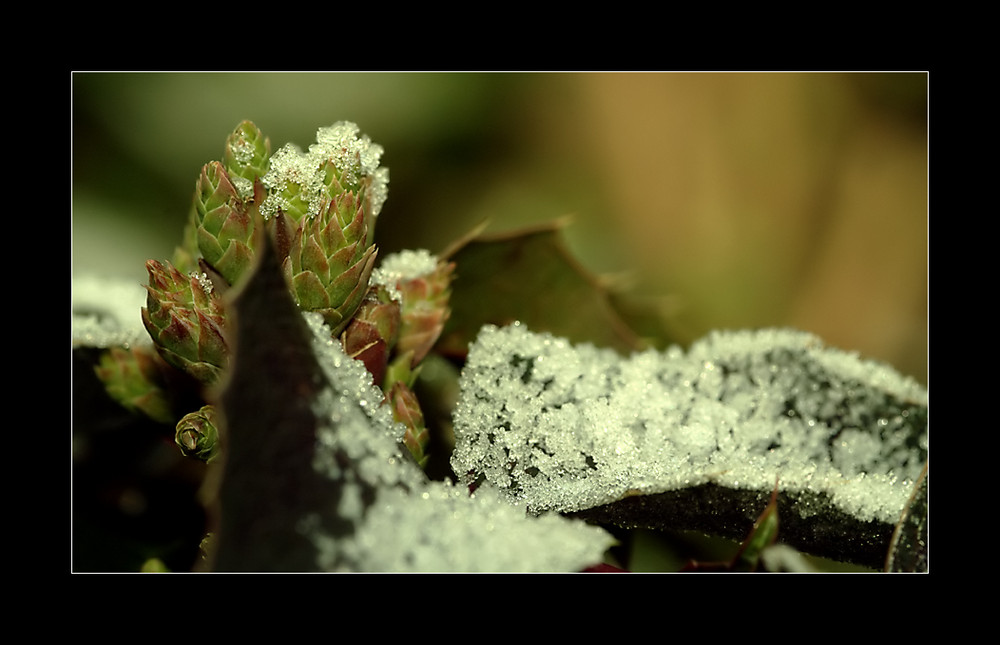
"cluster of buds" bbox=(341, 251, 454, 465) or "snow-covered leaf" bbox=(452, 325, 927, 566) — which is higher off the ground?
"cluster of buds" bbox=(341, 251, 454, 465)

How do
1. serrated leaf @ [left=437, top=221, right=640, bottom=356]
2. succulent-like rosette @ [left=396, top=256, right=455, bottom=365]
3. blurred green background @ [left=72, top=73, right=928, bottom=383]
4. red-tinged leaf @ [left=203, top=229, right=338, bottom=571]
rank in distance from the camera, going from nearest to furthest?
red-tinged leaf @ [left=203, top=229, right=338, bottom=571] < succulent-like rosette @ [left=396, top=256, right=455, bottom=365] < serrated leaf @ [left=437, top=221, right=640, bottom=356] < blurred green background @ [left=72, top=73, right=928, bottom=383]

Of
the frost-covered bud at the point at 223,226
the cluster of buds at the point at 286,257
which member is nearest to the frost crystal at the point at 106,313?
the cluster of buds at the point at 286,257

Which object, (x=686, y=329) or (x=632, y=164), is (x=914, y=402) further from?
(x=632, y=164)

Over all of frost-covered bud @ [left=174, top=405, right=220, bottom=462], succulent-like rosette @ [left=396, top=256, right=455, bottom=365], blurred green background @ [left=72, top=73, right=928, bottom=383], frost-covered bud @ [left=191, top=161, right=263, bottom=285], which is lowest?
frost-covered bud @ [left=174, top=405, right=220, bottom=462]

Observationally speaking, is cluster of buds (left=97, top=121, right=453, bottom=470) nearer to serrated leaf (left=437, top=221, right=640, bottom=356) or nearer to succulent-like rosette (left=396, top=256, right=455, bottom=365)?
succulent-like rosette (left=396, top=256, right=455, bottom=365)

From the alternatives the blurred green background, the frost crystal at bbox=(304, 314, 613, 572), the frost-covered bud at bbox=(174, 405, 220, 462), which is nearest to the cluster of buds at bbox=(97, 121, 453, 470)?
the frost-covered bud at bbox=(174, 405, 220, 462)

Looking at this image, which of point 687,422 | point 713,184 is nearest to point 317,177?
point 687,422

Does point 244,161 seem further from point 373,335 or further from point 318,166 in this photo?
point 373,335
